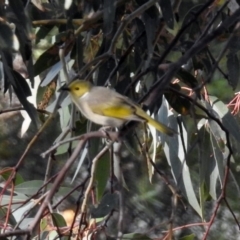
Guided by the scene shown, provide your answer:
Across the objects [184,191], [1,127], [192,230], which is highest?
[184,191]

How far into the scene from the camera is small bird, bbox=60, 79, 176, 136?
1045mm

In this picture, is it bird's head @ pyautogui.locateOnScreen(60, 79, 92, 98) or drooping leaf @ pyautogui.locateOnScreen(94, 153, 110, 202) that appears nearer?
bird's head @ pyautogui.locateOnScreen(60, 79, 92, 98)

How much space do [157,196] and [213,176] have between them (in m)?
1.09

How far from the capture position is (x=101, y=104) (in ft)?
3.74

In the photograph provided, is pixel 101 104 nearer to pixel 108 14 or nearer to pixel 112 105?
pixel 112 105

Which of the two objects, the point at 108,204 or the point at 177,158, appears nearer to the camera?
the point at 108,204

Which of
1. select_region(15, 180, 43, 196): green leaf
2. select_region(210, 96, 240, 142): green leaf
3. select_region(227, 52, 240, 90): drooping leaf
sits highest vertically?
select_region(227, 52, 240, 90): drooping leaf

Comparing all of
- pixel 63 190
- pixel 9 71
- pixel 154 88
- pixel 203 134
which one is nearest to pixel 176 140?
pixel 203 134

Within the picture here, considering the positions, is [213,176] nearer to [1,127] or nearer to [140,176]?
[140,176]

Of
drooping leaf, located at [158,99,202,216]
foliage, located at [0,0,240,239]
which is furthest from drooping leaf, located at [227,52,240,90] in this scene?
drooping leaf, located at [158,99,202,216]

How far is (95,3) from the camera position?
1330mm

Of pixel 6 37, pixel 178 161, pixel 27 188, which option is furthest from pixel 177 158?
pixel 6 37

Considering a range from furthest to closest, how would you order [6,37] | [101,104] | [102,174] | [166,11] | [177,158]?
[177,158] < [102,174] < [166,11] < [101,104] < [6,37]

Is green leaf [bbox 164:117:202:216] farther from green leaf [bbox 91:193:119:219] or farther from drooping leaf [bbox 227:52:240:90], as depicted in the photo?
green leaf [bbox 91:193:119:219]
